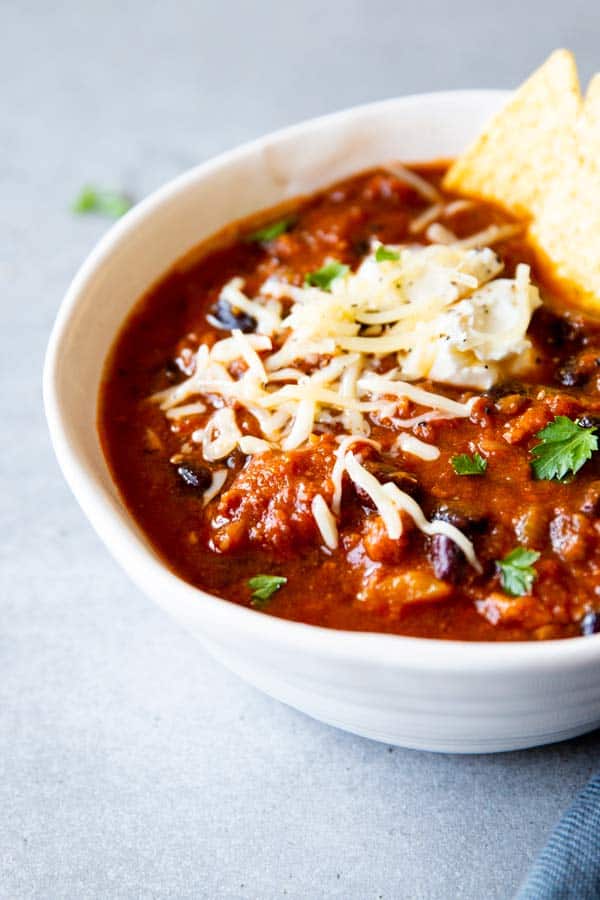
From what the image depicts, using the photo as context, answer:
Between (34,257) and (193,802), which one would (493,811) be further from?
(34,257)

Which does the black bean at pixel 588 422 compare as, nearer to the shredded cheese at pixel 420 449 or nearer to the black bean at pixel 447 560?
the shredded cheese at pixel 420 449

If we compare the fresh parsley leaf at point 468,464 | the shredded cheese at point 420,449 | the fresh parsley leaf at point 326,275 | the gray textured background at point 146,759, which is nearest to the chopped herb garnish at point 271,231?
the fresh parsley leaf at point 326,275

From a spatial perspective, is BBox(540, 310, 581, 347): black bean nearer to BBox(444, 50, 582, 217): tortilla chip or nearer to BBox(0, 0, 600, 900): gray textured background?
BBox(444, 50, 582, 217): tortilla chip

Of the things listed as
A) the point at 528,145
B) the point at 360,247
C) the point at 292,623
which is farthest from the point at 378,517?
the point at 528,145

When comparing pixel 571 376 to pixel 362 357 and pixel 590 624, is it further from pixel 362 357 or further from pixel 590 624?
pixel 590 624

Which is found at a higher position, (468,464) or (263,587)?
(468,464)

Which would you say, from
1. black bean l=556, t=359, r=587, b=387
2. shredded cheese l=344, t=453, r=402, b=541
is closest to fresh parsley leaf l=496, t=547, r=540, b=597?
shredded cheese l=344, t=453, r=402, b=541

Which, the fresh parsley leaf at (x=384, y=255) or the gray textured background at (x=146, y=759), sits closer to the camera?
the gray textured background at (x=146, y=759)
